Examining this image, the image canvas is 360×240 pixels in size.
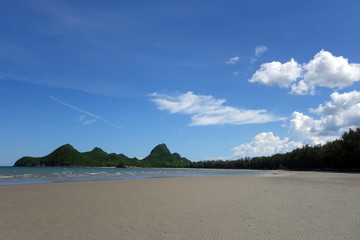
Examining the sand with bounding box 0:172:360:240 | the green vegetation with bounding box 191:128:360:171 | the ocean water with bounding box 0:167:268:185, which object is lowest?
the sand with bounding box 0:172:360:240

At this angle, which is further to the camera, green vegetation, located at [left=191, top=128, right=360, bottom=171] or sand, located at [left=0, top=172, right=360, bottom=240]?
green vegetation, located at [left=191, top=128, right=360, bottom=171]

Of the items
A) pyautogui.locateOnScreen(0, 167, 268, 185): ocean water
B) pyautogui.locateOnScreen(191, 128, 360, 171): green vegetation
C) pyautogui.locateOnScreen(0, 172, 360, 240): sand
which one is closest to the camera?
pyautogui.locateOnScreen(0, 172, 360, 240): sand

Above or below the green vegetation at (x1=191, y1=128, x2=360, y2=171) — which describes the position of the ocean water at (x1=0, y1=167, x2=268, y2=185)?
below

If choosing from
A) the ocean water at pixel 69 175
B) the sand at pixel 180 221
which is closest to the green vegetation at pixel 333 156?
the ocean water at pixel 69 175

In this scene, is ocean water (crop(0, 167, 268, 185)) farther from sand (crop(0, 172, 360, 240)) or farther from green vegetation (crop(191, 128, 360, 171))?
green vegetation (crop(191, 128, 360, 171))

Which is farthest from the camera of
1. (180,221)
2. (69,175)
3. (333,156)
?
(333,156)

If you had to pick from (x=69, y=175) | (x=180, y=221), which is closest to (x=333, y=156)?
(x=69, y=175)

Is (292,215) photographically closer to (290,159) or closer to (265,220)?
(265,220)

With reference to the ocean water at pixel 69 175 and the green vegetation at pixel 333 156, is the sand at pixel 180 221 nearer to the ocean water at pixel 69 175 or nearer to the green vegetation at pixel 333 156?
the ocean water at pixel 69 175

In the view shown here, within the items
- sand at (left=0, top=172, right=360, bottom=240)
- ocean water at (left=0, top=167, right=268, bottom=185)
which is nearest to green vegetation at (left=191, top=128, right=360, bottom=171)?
ocean water at (left=0, top=167, right=268, bottom=185)

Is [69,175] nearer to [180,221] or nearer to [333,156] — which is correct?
[180,221]

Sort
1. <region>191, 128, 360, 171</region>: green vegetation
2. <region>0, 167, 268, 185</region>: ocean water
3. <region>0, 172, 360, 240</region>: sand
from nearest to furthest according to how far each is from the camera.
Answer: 1. <region>0, 172, 360, 240</region>: sand
2. <region>0, 167, 268, 185</region>: ocean water
3. <region>191, 128, 360, 171</region>: green vegetation

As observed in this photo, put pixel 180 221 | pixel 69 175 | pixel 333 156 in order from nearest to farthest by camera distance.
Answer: pixel 180 221 < pixel 69 175 < pixel 333 156

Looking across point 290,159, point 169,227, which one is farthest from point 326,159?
point 169,227
